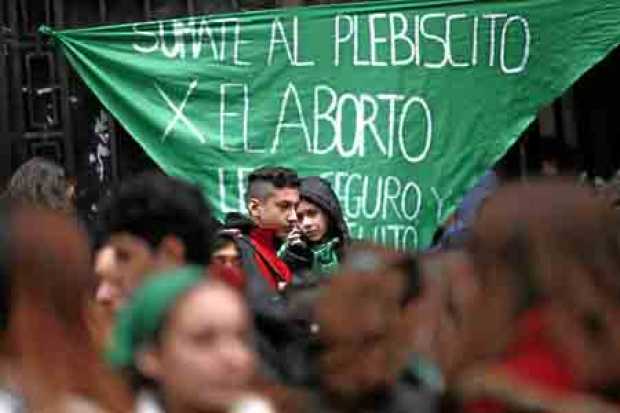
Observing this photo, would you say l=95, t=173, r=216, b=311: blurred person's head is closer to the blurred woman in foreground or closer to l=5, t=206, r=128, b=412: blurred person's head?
l=5, t=206, r=128, b=412: blurred person's head

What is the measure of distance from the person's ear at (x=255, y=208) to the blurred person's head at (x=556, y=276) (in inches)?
162

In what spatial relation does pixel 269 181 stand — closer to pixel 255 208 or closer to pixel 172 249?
pixel 255 208

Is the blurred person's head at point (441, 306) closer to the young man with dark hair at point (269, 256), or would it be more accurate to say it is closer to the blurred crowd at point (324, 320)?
the blurred crowd at point (324, 320)

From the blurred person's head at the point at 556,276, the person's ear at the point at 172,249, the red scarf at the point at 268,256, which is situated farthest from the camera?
the red scarf at the point at 268,256

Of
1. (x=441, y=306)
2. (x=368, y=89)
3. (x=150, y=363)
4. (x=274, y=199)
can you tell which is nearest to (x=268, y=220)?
(x=274, y=199)

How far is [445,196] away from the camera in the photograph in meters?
8.97

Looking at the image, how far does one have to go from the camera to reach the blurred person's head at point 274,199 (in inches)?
300

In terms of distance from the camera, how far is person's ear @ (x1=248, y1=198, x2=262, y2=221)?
25.5 ft

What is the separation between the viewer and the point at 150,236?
16.1ft

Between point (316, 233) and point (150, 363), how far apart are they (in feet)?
12.8

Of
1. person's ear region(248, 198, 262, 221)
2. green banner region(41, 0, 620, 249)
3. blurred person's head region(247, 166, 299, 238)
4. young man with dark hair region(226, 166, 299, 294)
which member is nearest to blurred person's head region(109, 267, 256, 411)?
young man with dark hair region(226, 166, 299, 294)

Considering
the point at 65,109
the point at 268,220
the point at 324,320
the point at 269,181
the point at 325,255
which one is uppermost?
the point at 65,109

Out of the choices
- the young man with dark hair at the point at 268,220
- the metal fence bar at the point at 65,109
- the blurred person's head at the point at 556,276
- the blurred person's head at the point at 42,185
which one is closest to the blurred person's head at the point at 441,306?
the blurred person's head at the point at 556,276

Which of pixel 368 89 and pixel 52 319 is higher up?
pixel 368 89
